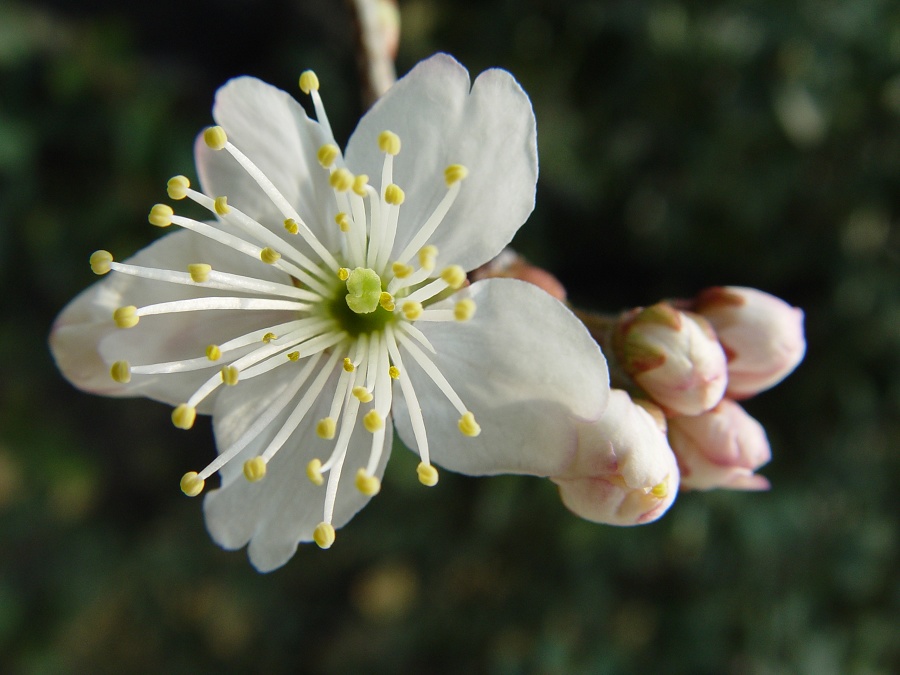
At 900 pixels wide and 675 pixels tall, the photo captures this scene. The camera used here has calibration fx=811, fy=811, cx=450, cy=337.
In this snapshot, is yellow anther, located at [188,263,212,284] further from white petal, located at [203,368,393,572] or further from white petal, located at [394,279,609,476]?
white petal, located at [394,279,609,476]

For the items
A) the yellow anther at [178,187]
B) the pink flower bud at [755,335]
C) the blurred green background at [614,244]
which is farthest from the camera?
the blurred green background at [614,244]

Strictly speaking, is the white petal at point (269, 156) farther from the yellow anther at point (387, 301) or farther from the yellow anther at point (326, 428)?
the yellow anther at point (326, 428)

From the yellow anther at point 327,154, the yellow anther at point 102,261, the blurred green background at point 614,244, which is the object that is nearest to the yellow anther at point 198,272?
the yellow anther at point 102,261

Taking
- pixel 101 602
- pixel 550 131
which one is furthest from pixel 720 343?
pixel 101 602

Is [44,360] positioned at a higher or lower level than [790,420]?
higher

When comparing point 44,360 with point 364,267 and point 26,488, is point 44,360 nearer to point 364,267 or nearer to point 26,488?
point 26,488

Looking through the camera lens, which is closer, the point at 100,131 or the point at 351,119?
the point at 100,131

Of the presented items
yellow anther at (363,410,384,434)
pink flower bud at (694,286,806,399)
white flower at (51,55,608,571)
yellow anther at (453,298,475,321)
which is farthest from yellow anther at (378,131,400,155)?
pink flower bud at (694,286,806,399)
